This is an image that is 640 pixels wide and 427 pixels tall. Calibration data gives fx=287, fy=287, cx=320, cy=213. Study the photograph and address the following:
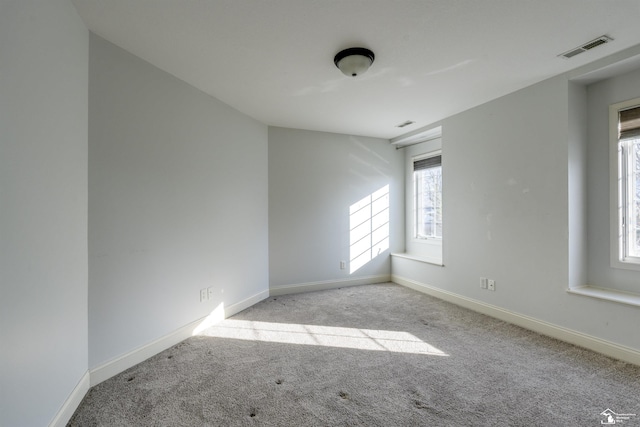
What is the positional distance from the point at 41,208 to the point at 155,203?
1033 millimetres

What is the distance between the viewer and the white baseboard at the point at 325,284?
4.34m

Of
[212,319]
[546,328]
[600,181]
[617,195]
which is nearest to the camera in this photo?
[617,195]

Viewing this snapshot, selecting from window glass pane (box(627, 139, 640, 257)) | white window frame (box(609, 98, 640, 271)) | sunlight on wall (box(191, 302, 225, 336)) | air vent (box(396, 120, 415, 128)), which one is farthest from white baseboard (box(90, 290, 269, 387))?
window glass pane (box(627, 139, 640, 257))

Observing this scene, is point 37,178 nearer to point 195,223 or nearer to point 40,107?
point 40,107

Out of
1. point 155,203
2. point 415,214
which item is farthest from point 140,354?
point 415,214

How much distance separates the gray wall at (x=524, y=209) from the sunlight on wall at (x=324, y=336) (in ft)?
4.38

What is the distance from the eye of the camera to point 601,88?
8.99 feet

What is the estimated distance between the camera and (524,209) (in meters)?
3.08

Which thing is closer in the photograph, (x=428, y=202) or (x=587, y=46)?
(x=587, y=46)

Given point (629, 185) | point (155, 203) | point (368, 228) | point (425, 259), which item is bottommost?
point (425, 259)

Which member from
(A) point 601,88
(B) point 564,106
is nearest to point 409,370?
(B) point 564,106
